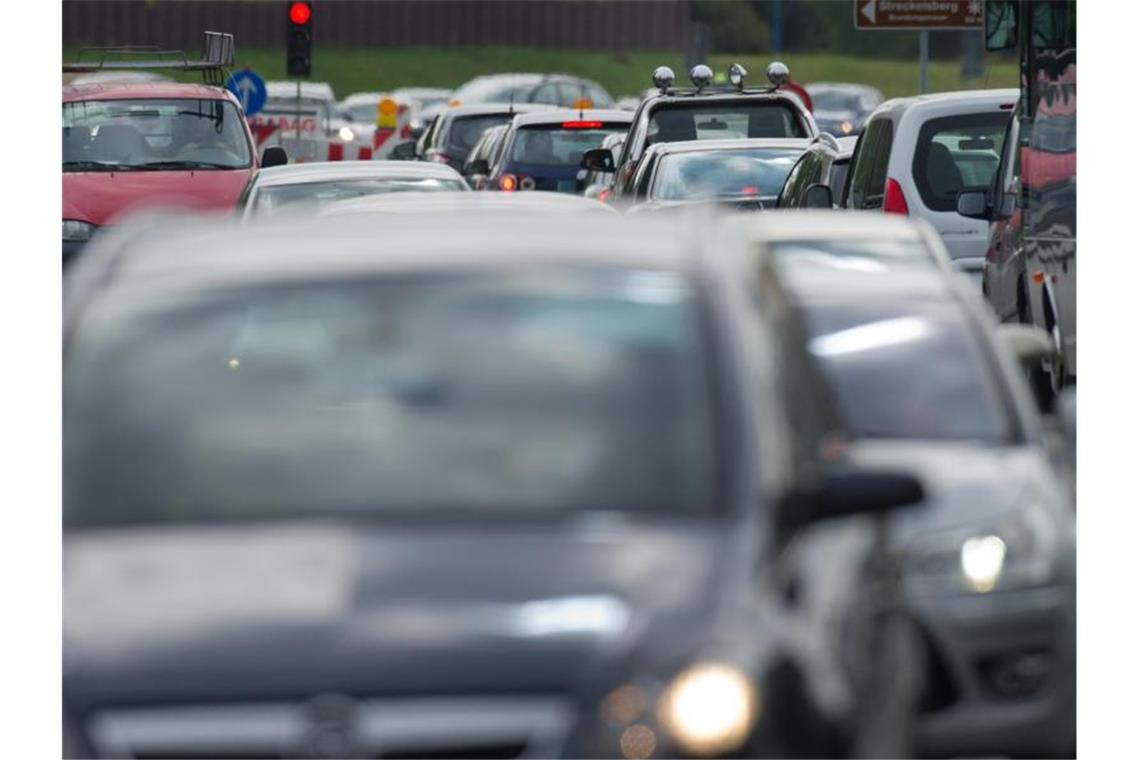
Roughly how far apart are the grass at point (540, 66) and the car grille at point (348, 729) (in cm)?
7541

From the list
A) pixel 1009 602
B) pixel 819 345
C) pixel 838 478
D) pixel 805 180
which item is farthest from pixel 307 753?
pixel 805 180

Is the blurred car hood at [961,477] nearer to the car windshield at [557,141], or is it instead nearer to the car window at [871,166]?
the car window at [871,166]

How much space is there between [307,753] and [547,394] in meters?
1.01

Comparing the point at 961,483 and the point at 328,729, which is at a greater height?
the point at 328,729

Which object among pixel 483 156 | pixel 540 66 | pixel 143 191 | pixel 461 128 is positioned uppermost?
pixel 143 191

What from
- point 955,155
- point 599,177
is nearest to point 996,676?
point 955,155

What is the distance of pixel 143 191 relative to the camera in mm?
21656

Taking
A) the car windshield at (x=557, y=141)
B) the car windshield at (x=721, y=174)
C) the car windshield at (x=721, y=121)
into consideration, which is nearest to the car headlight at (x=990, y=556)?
the car windshield at (x=721, y=174)

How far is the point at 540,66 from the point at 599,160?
204ft

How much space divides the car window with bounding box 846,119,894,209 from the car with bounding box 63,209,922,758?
38.0 feet

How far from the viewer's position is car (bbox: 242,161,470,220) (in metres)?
15.7

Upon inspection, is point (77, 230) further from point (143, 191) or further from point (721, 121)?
point (721, 121)

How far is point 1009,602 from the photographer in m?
7.27

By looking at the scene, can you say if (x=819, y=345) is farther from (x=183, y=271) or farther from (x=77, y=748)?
(x=77, y=748)
